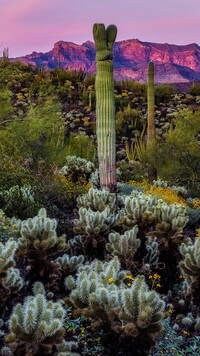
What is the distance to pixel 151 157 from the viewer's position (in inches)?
663

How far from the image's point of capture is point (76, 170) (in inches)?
565

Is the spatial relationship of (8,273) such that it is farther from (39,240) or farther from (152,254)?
(152,254)

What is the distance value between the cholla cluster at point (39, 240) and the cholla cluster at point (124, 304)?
1221mm

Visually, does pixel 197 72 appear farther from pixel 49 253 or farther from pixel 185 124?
pixel 49 253

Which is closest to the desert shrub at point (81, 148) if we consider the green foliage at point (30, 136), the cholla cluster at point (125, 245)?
the green foliage at point (30, 136)

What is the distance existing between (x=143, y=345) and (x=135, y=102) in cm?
2459

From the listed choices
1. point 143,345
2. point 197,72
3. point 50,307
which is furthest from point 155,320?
point 197,72

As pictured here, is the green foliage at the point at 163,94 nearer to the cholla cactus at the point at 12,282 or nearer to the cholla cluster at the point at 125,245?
the cholla cluster at the point at 125,245

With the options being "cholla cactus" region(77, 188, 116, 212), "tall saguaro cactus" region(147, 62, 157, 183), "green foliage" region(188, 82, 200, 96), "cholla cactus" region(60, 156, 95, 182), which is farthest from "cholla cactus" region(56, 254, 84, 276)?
"green foliage" region(188, 82, 200, 96)

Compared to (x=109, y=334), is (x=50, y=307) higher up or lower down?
higher up

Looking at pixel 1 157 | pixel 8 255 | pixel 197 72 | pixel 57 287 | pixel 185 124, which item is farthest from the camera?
pixel 197 72

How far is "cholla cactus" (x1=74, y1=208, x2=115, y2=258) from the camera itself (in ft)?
23.2

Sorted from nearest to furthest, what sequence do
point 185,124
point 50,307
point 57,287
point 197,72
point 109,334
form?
point 50,307 → point 109,334 → point 57,287 → point 185,124 → point 197,72

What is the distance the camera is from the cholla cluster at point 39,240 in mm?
5750
